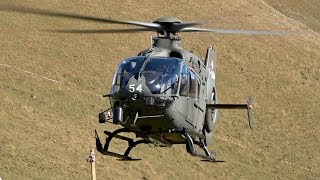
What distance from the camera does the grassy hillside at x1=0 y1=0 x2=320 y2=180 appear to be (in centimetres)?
4684

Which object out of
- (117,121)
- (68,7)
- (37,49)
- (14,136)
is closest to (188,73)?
(117,121)

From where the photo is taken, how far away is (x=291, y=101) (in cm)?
6556

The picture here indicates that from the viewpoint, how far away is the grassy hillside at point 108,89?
4684cm

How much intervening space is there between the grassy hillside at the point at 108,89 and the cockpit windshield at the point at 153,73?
15102 millimetres

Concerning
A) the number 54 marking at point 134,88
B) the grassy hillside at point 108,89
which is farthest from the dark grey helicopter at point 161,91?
the grassy hillside at point 108,89

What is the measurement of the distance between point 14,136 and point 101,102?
34.6ft

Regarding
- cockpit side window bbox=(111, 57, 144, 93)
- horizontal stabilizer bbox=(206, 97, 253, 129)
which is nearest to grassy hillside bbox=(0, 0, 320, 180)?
horizontal stabilizer bbox=(206, 97, 253, 129)

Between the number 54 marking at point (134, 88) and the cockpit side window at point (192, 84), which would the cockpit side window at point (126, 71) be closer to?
the number 54 marking at point (134, 88)

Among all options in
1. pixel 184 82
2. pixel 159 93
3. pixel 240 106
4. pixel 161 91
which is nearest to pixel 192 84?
pixel 184 82

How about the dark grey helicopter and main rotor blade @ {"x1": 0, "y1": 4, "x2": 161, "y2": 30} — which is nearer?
main rotor blade @ {"x1": 0, "y1": 4, "x2": 161, "y2": 30}

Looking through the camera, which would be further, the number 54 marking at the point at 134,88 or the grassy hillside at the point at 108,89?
the grassy hillside at the point at 108,89

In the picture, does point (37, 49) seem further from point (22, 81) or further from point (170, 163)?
point (170, 163)

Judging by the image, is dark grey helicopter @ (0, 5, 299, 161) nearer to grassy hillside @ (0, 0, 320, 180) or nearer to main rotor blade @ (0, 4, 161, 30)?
main rotor blade @ (0, 4, 161, 30)

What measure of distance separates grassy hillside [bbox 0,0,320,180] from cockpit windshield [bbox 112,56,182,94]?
15.1 m
